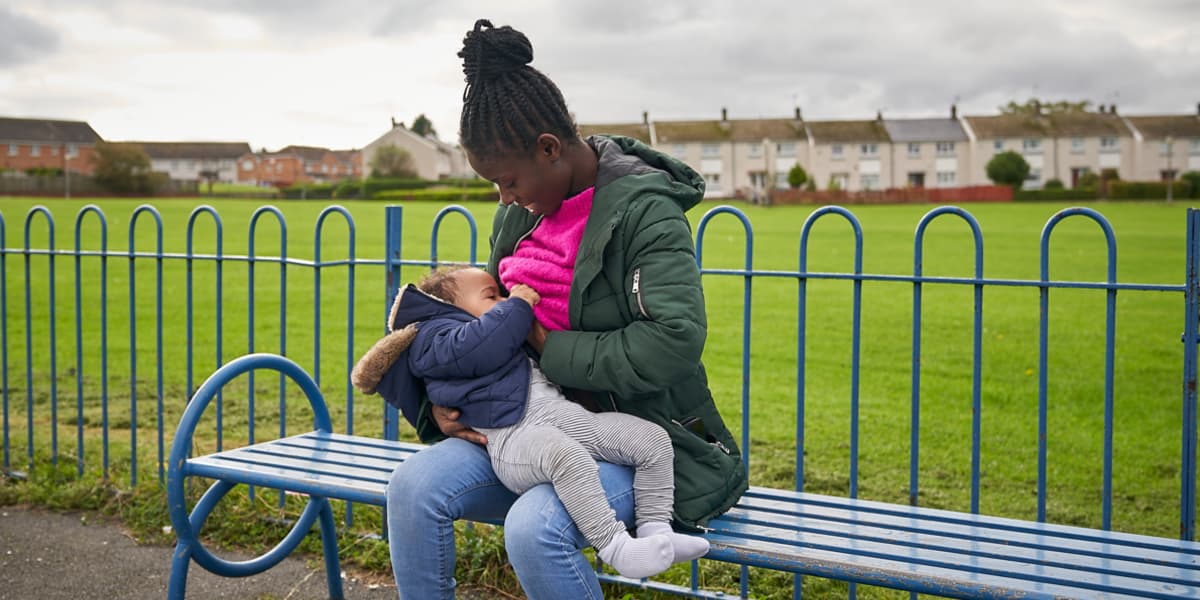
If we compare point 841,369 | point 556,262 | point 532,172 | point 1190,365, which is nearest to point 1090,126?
point 841,369

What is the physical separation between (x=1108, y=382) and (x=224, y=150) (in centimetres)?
9269

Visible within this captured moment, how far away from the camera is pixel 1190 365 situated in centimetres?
330

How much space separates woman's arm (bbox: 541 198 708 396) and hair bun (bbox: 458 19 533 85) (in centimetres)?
49

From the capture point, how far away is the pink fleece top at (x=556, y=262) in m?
2.83

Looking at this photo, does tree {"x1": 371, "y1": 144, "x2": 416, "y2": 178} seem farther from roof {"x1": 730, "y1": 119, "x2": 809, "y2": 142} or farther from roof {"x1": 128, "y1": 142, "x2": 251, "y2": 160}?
→ roof {"x1": 730, "y1": 119, "x2": 809, "y2": 142}

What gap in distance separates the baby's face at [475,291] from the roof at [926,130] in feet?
301

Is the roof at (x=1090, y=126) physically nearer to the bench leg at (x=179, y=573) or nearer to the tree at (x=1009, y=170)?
the tree at (x=1009, y=170)

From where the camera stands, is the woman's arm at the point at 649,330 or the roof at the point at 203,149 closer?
the woman's arm at the point at 649,330

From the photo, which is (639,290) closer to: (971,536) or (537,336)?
(537,336)

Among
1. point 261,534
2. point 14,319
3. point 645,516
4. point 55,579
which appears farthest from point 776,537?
point 14,319

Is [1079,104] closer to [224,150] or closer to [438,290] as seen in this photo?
[224,150]

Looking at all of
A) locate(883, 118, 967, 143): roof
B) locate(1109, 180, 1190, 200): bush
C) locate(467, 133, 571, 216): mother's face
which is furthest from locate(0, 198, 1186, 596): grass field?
locate(883, 118, 967, 143): roof

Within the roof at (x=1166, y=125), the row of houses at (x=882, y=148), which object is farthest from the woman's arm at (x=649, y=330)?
the roof at (x=1166, y=125)

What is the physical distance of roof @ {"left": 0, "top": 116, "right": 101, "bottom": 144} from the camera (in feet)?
253
